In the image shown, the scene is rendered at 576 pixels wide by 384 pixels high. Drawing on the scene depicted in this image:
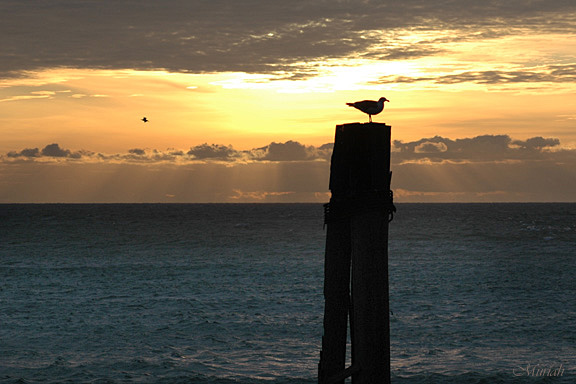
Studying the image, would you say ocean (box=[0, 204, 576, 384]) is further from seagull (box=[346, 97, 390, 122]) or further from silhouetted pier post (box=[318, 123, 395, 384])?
silhouetted pier post (box=[318, 123, 395, 384])

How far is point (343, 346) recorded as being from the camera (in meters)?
7.70

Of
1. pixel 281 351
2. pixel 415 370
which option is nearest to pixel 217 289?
pixel 281 351

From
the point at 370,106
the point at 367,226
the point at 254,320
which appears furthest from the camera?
the point at 254,320

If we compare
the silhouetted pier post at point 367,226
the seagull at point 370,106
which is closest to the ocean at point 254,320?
the seagull at point 370,106

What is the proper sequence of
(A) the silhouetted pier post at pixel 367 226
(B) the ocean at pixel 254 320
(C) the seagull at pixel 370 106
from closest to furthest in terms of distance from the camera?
(A) the silhouetted pier post at pixel 367 226 → (C) the seagull at pixel 370 106 → (B) the ocean at pixel 254 320

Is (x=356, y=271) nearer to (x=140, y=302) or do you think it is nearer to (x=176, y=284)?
(x=140, y=302)

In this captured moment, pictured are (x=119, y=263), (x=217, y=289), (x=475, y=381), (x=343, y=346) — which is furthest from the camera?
(x=119, y=263)

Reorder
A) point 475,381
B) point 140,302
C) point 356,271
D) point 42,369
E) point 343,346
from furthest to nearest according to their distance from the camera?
point 140,302 → point 42,369 → point 475,381 → point 343,346 → point 356,271

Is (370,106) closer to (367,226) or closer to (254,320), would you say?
(367,226)

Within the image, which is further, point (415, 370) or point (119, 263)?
point (119, 263)

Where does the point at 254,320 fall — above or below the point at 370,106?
below

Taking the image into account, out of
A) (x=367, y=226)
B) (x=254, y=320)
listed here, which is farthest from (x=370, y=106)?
(x=254, y=320)

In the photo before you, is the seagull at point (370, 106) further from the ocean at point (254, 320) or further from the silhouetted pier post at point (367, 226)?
the ocean at point (254, 320)

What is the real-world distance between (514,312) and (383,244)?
24.6 m
